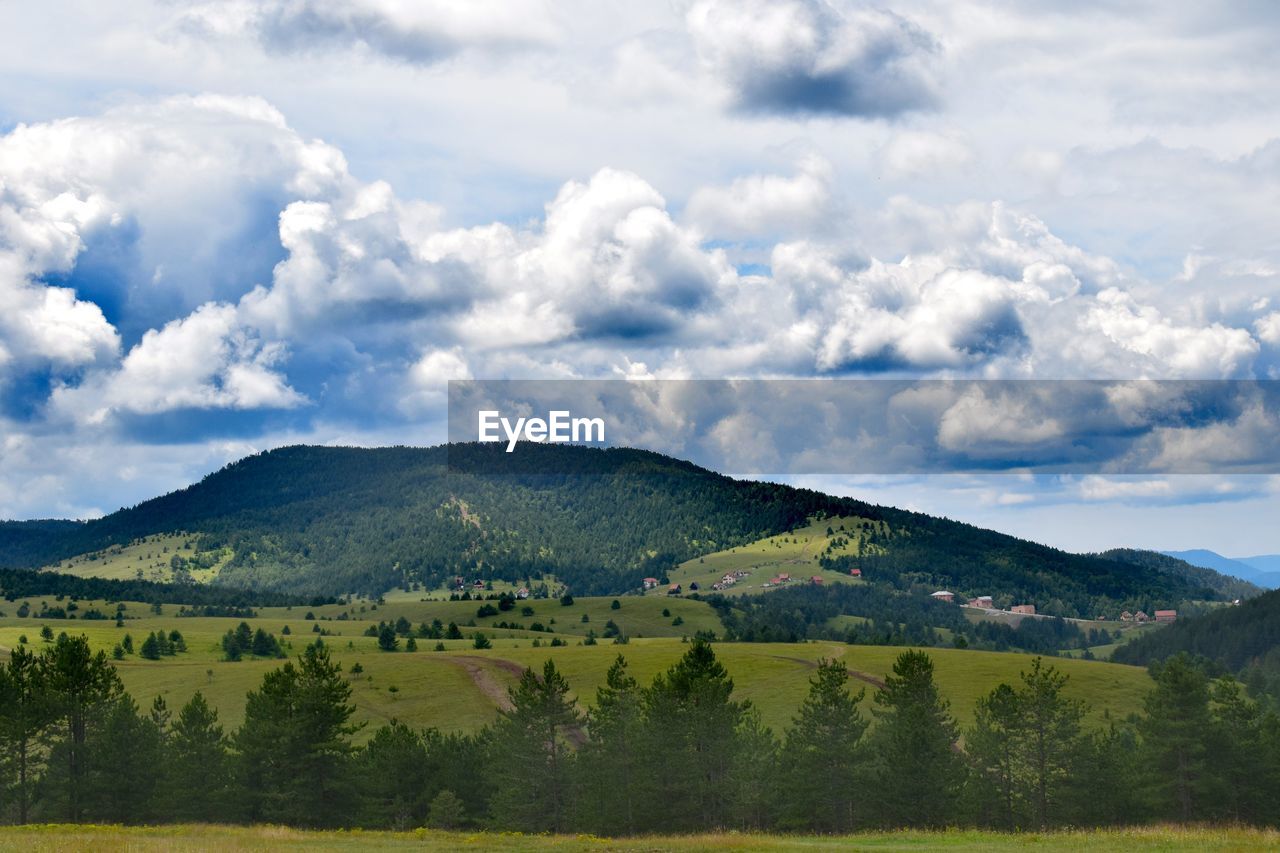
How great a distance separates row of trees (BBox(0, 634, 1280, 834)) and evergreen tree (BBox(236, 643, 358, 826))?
0.51ft

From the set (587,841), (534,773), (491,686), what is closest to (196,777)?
(534,773)

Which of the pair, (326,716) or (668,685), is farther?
(668,685)

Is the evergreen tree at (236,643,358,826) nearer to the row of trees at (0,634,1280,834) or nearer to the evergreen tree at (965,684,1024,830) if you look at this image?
the row of trees at (0,634,1280,834)

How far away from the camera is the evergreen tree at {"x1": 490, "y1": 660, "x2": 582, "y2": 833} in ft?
306

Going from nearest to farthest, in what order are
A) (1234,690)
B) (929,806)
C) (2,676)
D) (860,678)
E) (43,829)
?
(43,829), (929,806), (2,676), (1234,690), (860,678)

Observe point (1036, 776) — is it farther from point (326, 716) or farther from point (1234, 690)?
point (326, 716)

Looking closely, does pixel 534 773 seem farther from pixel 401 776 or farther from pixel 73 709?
pixel 73 709

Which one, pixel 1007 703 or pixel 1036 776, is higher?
pixel 1007 703

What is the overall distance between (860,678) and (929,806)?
95987mm

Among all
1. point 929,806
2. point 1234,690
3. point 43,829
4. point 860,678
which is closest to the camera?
point 43,829

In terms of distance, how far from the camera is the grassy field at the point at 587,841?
43.1m

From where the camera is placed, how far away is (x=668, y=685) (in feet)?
331

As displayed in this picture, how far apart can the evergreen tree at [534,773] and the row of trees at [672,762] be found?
172 millimetres

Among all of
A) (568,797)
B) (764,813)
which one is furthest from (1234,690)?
(568,797)
